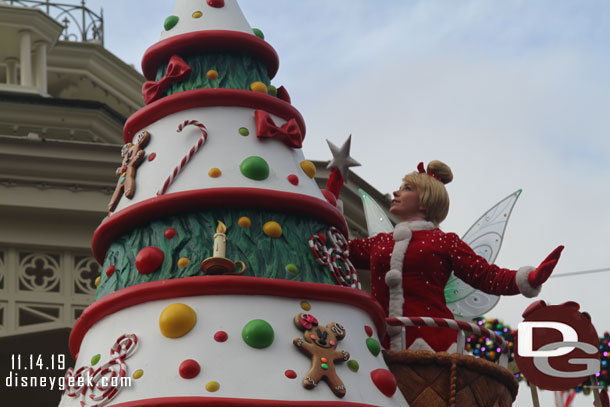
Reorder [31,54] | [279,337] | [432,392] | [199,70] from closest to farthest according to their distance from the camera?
[279,337]
[432,392]
[199,70]
[31,54]

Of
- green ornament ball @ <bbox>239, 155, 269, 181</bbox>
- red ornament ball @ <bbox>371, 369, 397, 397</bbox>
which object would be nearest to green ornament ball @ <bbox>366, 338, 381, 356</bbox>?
red ornament ball @ <bbox>371, 369, 397, 397</bbox>

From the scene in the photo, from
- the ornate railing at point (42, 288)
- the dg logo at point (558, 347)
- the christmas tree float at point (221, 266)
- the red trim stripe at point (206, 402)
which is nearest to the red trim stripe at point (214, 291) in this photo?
the christmas tree float at point (221, 266)

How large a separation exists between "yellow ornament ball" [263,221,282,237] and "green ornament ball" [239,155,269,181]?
24cm

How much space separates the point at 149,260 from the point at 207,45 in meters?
1.36

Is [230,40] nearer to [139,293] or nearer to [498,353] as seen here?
[139,293]

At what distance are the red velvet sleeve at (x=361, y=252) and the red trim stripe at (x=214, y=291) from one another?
1.10 meters

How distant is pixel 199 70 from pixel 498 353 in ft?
7.17

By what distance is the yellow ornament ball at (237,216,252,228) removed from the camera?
15.3ft

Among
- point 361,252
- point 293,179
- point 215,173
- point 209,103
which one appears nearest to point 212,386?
point 215,173

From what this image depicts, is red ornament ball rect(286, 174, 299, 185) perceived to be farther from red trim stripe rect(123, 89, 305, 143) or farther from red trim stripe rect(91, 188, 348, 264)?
red trim stripe rect(123, 89, 305, 143)

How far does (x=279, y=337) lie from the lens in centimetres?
437

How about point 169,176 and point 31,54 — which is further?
point 31,54

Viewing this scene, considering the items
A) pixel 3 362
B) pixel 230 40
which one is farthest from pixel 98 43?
pixel 230 40

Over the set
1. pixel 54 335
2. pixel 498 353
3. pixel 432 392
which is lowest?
pixel 432 392
